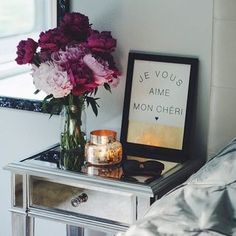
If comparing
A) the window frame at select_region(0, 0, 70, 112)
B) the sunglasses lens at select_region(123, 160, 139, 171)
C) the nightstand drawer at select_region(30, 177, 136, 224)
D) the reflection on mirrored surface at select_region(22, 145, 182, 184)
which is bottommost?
the nightstand drawer at select_region(30, 177, 136, 224)

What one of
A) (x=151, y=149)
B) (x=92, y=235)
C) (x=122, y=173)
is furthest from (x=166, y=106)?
(x=92, y=235)

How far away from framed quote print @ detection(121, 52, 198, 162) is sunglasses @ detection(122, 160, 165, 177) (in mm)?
137

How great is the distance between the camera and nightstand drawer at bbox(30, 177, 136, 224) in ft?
6.40

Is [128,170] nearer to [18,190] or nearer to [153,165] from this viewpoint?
[153,165]

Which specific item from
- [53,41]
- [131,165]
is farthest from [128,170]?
[53,41]

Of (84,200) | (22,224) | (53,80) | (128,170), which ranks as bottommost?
(22,224)

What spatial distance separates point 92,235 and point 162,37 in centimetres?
88

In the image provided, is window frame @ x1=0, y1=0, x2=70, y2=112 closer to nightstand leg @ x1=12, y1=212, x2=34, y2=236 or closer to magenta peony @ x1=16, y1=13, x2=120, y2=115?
magenta peony @ x1=16, y1=13, x2=120, y2=115

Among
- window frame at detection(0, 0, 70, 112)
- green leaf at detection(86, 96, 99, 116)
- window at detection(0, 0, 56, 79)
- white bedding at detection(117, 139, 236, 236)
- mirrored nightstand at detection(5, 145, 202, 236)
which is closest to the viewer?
white bedding at detection(117, 139, 236, 236)

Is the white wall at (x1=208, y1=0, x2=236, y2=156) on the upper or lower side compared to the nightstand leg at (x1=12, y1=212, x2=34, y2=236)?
upper

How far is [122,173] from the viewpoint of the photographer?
6.64ft

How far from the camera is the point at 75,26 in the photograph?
6.94 ft

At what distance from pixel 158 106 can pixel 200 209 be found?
2.43ft

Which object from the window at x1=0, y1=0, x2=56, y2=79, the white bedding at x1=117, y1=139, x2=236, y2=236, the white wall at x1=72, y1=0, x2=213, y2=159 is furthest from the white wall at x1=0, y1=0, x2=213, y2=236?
the white bedding at x1=117, y1=139, x2=236, y2=236
